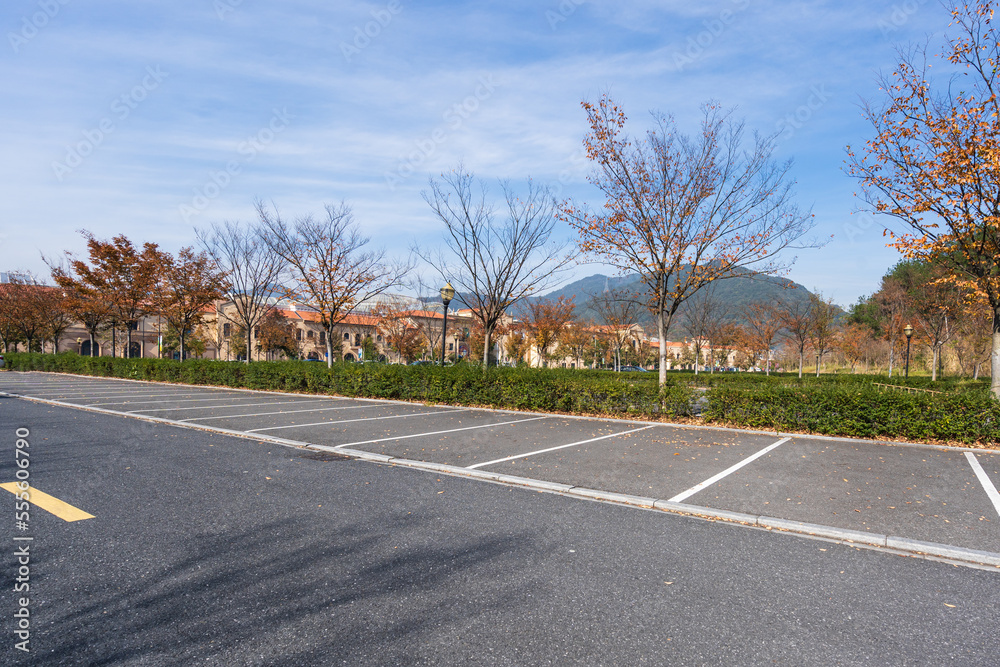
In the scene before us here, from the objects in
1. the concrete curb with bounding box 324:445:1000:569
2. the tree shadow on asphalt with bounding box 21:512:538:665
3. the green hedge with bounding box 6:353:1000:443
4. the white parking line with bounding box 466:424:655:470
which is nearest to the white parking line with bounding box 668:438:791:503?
the concrete curb with bounding box 324:445:1000:569

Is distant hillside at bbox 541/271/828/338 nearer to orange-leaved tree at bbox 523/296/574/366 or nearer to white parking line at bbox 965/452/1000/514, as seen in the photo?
orange-leaved tree at bbox 523/296/574/366

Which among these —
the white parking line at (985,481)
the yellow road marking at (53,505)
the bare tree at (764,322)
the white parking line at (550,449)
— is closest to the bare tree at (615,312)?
the bare tree at (764,322)

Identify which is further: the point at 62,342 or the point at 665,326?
the point at 62,342

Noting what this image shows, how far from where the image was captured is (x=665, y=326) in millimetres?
17016

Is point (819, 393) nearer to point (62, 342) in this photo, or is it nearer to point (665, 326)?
point (665, 326)

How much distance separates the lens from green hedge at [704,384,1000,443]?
998 centimetres

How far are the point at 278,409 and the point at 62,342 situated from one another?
70.6m

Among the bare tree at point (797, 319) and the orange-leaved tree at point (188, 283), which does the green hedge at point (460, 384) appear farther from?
the bare tree at point (797, 319)

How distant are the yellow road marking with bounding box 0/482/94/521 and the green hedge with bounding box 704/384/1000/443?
11.6 metres

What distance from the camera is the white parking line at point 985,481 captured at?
6.30m

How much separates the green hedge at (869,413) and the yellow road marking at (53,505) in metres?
11.6

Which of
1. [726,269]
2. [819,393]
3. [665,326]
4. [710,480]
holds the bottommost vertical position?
[710,480]

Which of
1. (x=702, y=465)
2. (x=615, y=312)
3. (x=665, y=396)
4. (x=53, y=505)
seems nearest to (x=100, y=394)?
(x=53, y=505)

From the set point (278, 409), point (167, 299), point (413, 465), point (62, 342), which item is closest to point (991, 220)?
point (413, 465)
